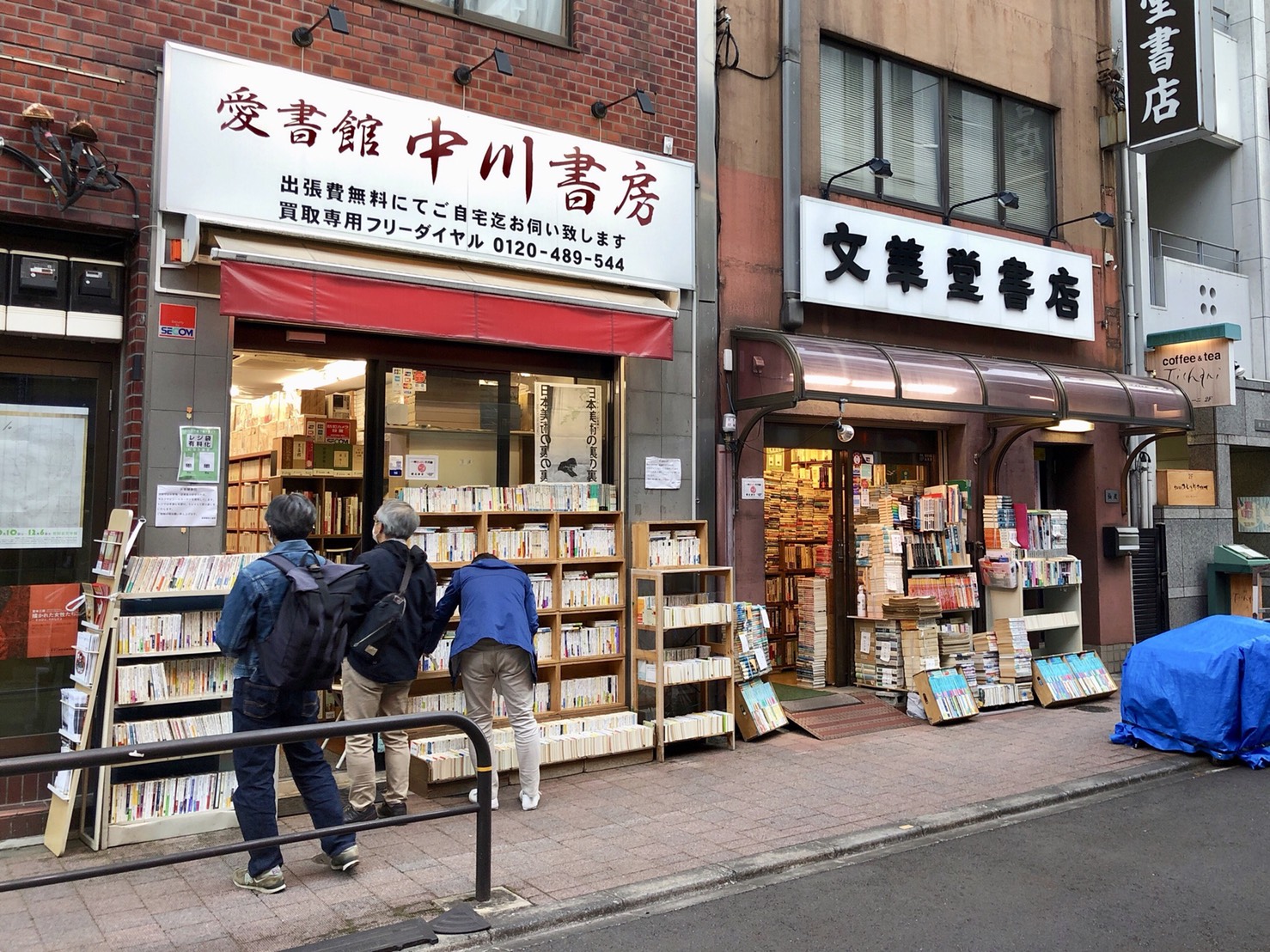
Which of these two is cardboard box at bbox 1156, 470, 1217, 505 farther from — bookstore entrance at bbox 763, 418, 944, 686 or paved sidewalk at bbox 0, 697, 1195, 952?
paved sidewalk at bbox 0, 697, 1195, 952

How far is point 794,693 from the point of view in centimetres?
1084

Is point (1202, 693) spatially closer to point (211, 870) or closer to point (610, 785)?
point (610, 785)

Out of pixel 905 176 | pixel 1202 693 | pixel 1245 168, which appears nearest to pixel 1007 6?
pixel 905 176

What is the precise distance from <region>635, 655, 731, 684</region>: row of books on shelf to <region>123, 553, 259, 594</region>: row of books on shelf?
11.4 ft

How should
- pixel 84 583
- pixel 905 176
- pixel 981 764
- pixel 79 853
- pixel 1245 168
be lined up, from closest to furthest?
pixel 79 853, pixel 84 583, pixel 981 764, pixel 905 176, pixel 1245 168

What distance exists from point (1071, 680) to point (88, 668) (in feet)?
32.6

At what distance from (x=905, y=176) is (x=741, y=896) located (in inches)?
352

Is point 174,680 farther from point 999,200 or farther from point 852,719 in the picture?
point 999,200

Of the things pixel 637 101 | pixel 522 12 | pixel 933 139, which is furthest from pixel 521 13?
pixel 933 139

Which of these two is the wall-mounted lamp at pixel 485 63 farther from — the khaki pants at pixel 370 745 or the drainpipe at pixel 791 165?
the khaki pants at pixel 370 745

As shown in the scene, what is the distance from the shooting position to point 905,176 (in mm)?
12031

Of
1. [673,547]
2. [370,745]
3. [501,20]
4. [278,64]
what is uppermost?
[501,20]

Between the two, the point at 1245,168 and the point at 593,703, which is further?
the point at 1245,168

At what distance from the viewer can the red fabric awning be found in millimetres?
7062
